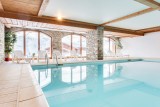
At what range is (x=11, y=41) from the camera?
7.62 m

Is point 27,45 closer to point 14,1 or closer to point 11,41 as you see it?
point 11,41

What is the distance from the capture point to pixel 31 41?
9.34 metres

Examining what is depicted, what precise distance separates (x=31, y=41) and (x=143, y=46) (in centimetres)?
957

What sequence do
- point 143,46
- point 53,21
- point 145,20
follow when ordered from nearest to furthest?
point 53,21 < point 145,20 < point 143,46

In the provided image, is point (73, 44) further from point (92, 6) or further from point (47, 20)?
point (92, 6)

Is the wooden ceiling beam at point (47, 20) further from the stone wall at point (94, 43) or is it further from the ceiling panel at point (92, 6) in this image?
the ceiling panel at point (92, 6)

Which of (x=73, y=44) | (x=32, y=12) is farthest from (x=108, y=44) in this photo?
(x=32, y=12)

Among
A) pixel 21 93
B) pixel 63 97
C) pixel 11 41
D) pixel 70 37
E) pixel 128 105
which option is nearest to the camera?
pixel 21 93

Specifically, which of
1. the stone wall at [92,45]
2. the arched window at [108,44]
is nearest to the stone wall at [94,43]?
the stone wall at [92,45]

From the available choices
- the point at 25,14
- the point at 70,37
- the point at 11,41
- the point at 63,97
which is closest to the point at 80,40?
the point at 70,37

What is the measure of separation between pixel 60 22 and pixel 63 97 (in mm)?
4750

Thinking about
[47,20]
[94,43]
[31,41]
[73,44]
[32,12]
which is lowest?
[94,43]

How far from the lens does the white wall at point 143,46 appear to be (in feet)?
31.9

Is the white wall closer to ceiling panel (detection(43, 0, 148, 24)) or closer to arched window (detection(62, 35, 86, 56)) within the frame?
arched window (detection(62, 35, 86, 56))
